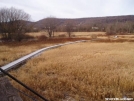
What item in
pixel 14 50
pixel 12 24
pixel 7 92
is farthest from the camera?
pixel 12 24

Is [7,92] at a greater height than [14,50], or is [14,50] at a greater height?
[7,92]

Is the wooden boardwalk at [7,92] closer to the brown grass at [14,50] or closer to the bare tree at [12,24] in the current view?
the brown grass at [14,50]

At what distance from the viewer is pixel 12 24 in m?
40.7

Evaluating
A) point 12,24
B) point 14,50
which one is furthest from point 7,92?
point 12,24

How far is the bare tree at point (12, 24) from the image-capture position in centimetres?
3906

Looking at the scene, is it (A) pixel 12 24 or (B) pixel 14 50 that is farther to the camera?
(A) pixel 12 24

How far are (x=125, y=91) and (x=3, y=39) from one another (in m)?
35.4

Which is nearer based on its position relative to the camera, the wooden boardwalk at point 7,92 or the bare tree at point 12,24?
the wooden boardwalk at point 7,92

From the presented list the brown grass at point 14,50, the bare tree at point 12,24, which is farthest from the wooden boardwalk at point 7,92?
the bare tree at point 12,24

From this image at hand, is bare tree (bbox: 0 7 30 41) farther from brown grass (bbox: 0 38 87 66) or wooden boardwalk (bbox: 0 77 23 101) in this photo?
wooden boardwalk (bbox: 0 77 23 101)

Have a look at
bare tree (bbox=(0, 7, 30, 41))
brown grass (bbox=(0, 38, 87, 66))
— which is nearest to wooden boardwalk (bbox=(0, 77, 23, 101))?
brown grass (bbox=(0, 38, 87, 66))

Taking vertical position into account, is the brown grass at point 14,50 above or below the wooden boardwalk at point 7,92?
below

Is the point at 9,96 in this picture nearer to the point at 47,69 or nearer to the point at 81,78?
the point at 81,78

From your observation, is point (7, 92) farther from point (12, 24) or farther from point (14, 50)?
point (12, 24)
